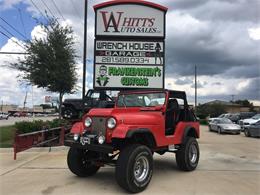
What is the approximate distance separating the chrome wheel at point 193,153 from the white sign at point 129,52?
23.5 feet

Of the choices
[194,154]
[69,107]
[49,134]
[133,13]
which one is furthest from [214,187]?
[69,107]

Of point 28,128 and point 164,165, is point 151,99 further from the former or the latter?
point 28,128

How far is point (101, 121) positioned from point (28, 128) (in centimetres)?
867

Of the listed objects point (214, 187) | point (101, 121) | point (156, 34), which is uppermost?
point (156, 34)

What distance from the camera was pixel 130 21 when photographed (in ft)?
54.9

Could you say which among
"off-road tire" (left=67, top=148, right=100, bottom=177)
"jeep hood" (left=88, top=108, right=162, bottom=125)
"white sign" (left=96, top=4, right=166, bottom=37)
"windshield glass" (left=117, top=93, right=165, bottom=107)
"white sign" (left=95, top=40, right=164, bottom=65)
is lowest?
"off-road tire" (left=67, top=148, right=100, bottom=177)

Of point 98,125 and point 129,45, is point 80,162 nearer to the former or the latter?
point 98,125

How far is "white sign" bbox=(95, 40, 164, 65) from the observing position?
16.6m

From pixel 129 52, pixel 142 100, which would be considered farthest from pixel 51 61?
pixel 142 100

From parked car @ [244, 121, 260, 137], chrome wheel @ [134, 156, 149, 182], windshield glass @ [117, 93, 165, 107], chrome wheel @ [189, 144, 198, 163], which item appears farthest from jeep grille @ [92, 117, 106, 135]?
parked car @ [244, 121, 260, 137]

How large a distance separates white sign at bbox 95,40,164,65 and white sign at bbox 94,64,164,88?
0.23m

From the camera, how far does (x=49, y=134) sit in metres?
15.7

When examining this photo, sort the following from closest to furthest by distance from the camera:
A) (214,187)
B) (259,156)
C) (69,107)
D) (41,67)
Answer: (214,187) < (259,156) < (69,107) < (41,67)

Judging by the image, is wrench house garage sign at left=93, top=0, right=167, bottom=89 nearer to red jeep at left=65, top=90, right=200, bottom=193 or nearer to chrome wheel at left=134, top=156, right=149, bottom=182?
red jeep at left=65, top=90, right=200, bottom=193
